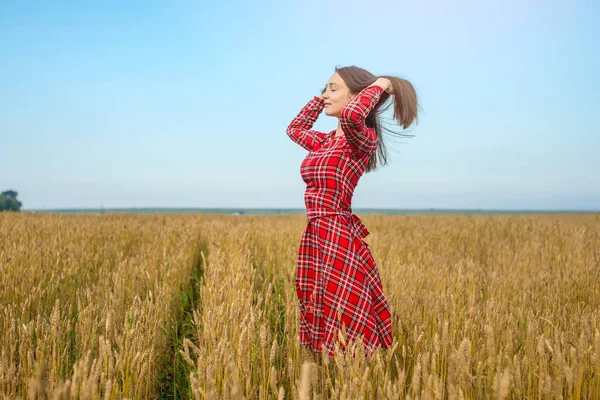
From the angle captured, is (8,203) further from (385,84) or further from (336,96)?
(385,84)

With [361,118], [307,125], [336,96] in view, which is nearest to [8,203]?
[307,125]

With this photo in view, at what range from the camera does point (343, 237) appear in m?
2.22

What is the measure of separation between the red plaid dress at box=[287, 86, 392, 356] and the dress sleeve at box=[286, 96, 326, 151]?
0.77ft

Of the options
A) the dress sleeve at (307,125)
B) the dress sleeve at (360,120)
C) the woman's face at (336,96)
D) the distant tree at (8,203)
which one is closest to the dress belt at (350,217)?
the dress sleeve at (360,120)

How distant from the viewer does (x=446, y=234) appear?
8.99 meters

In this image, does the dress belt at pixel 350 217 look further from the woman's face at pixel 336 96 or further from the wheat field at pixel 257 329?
the woman's face at pixel 336 96

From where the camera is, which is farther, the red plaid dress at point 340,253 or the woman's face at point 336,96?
the woman's face at point 336,96

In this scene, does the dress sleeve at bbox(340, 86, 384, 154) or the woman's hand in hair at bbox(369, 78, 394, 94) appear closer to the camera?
the dress sleeve at bbox(340, 86, 384, 154)

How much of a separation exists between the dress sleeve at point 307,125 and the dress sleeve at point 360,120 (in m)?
0.44

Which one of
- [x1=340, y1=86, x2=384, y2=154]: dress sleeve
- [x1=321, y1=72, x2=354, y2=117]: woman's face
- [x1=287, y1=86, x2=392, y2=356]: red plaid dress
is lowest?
[x1=287, y1=86, x2=392, y2=356]: red plaid dress

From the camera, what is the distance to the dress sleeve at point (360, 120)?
2162mm

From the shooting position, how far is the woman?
84.9 inches

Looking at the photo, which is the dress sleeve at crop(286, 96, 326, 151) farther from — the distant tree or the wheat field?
the distant tree

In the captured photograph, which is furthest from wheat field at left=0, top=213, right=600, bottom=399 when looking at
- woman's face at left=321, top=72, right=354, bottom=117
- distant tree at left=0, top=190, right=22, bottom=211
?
distant tree at left=0, top=190, right=22, bottom=211
